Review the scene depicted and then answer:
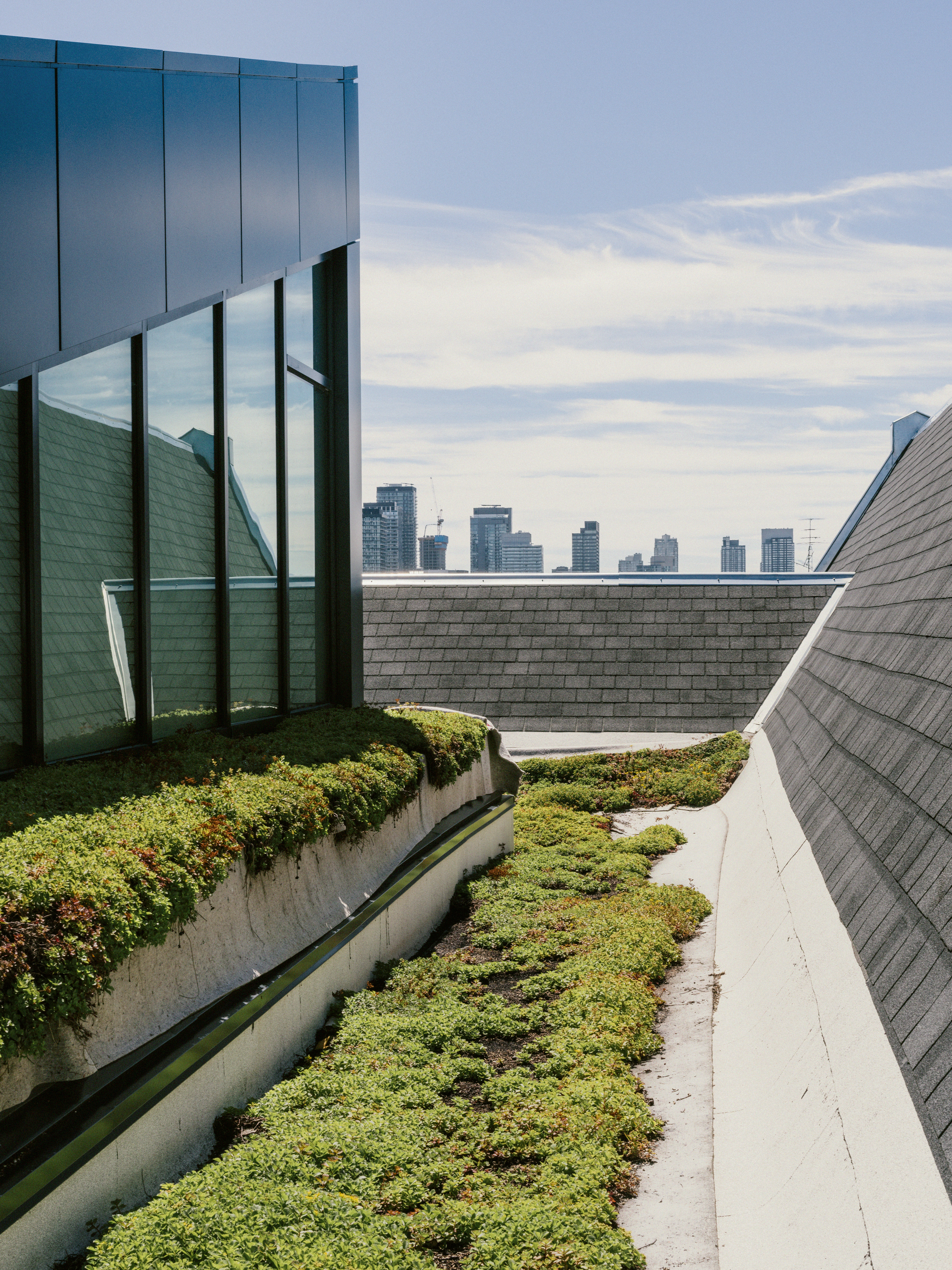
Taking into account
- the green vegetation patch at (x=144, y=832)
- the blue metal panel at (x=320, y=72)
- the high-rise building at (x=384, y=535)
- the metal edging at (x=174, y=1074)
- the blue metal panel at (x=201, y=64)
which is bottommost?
the metal edging at (x=174, y=1074)

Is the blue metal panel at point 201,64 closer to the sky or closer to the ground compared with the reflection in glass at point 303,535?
closer to the sky

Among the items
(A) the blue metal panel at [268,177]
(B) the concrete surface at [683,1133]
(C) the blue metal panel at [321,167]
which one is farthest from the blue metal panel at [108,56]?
(B) the concrete surface at [683,1133]

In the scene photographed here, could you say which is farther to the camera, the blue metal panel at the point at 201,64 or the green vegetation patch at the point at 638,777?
the green vegetation patch at the point at 638,777

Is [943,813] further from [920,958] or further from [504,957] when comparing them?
[504,957]

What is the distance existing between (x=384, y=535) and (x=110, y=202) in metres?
155

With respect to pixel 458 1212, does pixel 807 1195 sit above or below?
above

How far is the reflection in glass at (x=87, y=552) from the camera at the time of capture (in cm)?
673

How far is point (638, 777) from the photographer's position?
1498cm

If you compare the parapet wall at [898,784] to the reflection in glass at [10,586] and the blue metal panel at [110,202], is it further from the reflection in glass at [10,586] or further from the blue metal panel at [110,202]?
the blue metal panel at [110,202]

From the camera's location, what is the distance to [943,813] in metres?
4.07

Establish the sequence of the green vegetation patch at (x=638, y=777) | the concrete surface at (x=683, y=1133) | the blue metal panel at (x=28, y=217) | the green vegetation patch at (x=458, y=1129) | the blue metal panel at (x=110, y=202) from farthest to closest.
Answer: the green vegetation patch at (x=638, y=777) → the blue metal panel at (x=110, y=202) → the blue metal panel at (x=28, y=217) → the concrete surface at (x=683, y=1133) → the green vegetation patch at (x=458, y=1129)

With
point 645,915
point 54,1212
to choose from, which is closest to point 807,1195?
point 54,1212

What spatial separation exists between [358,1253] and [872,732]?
4065 mm

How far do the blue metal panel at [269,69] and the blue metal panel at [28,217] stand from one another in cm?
275
